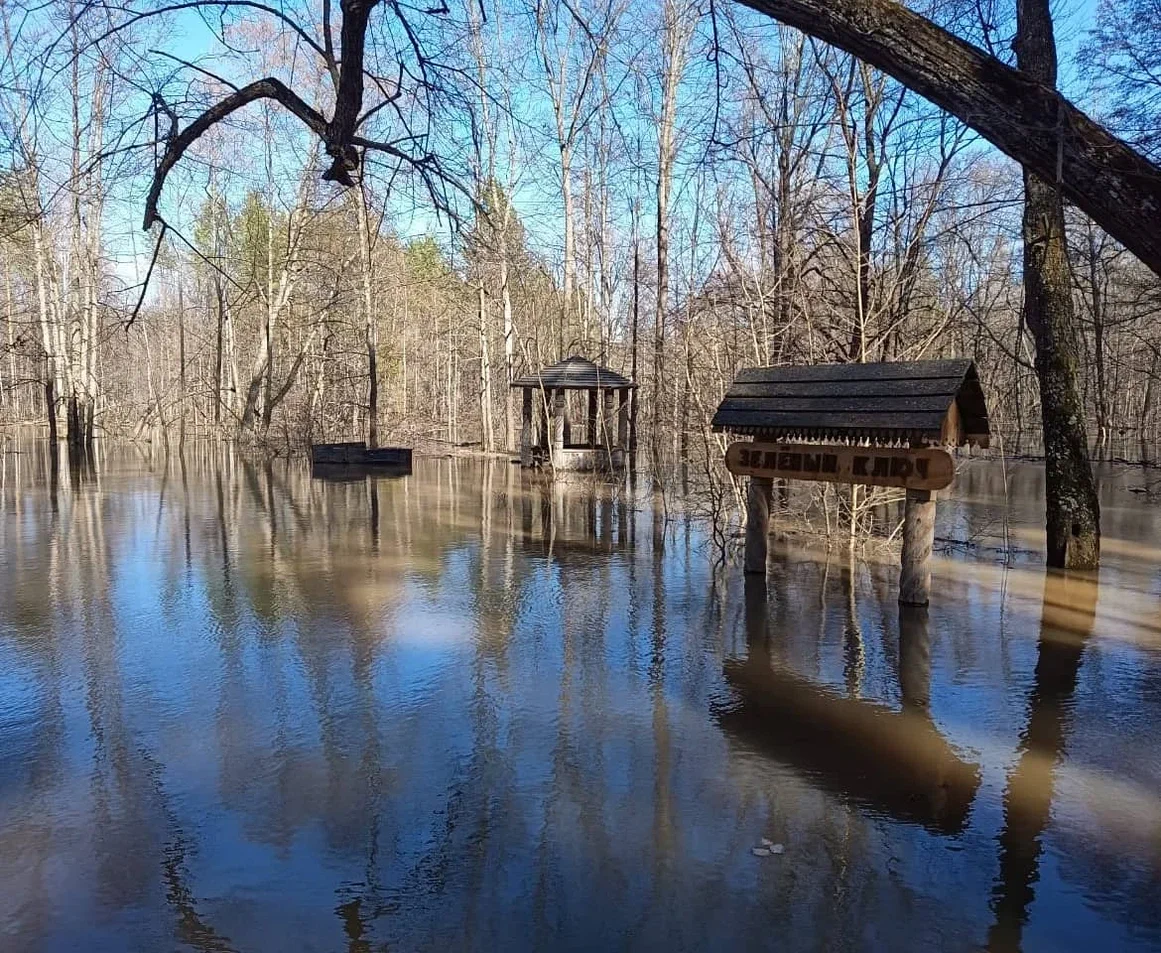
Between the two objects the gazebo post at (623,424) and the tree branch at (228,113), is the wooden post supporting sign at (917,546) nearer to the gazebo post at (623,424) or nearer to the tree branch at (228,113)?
the tree branch at (228,113)

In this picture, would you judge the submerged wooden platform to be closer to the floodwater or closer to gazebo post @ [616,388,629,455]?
gazebo post @ [616,388,629,455]

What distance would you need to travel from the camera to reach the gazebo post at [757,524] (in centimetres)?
861

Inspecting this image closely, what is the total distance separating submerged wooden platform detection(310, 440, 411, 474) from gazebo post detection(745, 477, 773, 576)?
15.0 meters

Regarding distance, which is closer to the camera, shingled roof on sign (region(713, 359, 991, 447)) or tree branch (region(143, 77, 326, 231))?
tree branch (region(143, 77, 326, 231))

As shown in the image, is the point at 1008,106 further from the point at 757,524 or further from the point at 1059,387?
the point at 1059,387

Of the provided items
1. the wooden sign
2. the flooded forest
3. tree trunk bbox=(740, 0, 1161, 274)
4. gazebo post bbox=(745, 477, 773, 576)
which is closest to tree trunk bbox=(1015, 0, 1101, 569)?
the flooded forest

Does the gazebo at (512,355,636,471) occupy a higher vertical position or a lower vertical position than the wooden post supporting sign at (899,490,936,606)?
higher

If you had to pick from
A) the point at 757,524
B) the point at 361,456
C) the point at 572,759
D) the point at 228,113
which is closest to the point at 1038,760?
the point at 572,759

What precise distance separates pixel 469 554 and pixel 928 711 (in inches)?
246

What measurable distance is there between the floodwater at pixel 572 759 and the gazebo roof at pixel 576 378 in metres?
11.2

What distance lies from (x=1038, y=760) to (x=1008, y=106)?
10.5 feet

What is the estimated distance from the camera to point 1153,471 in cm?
2198

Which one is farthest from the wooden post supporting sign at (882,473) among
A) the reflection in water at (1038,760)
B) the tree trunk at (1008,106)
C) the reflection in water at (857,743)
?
the tree trunk at (1008,106)

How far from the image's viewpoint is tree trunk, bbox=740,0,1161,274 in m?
2.93
